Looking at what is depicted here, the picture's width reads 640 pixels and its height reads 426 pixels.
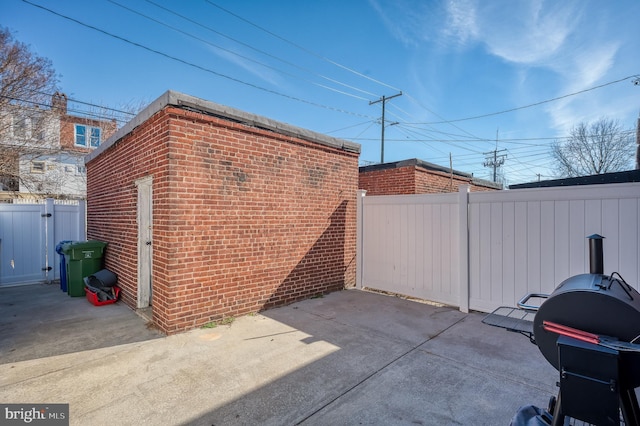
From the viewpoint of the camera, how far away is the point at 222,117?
14.5 ft

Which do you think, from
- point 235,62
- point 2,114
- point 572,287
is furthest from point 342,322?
point 2,114

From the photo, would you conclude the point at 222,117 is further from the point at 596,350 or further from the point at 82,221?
the point at 82,221

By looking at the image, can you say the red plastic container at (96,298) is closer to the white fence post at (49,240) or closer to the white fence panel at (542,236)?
the white fence post at (49,240)

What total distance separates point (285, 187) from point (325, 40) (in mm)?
6891

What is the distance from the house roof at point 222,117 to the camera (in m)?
3.99

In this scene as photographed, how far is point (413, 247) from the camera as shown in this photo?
18.9ft

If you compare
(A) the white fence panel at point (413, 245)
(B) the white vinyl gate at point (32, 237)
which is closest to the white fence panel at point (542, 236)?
(A) the white fence panel at point (413, 245)

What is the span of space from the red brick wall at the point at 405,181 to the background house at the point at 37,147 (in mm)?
12838

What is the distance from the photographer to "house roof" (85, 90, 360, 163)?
157 inches

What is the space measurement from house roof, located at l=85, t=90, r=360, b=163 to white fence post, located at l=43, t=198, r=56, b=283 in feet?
7.40

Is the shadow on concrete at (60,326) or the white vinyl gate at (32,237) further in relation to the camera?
the white vinyl gate at (32,237)

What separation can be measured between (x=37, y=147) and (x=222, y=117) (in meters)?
14.3

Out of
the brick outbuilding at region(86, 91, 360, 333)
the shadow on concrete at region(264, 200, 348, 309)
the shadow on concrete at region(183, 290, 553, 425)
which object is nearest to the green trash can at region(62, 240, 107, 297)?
the brick outbuilding at region(86, 91, 360, 333)

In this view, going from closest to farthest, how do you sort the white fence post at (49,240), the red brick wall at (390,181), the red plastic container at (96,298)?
the red plastic container at (96,298)
the white fence post at (49,240)
the red brick wall at (390,181)
